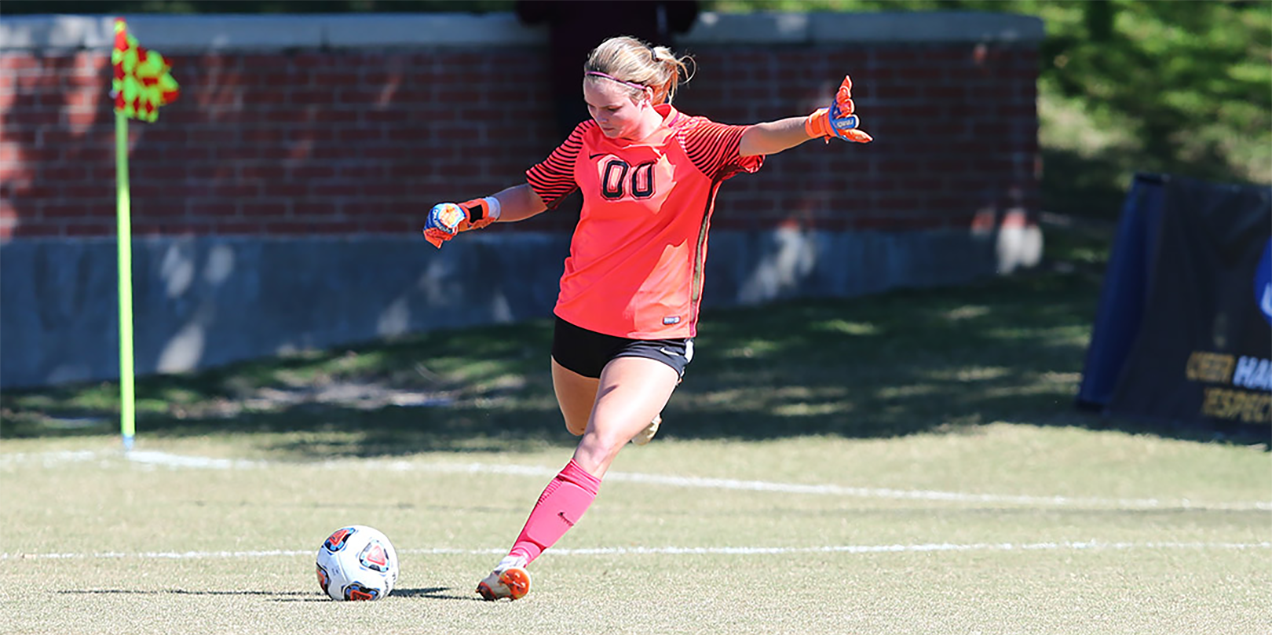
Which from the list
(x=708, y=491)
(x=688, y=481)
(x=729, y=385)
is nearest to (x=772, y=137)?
(x=708, y=491)

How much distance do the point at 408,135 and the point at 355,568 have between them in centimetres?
1107

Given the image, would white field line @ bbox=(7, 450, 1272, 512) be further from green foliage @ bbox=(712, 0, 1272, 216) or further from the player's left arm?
green foliage @ bbox=(712, 0, 1272, 216)

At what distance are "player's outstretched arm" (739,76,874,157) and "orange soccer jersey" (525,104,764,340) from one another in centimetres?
10

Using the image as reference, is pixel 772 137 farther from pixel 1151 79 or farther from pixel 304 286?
pixel 1151 79

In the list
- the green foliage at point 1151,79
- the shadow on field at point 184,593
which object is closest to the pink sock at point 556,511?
the shadow on field at point 184,593

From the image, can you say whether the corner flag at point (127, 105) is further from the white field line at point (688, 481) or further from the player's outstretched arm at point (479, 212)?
the player's outstretched arm at point (479, 212)

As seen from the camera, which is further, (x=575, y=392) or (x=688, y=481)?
(x=688, y=481)

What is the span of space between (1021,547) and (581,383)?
261 cm

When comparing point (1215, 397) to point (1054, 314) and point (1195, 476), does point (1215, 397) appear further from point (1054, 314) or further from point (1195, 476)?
point (1054, 314)

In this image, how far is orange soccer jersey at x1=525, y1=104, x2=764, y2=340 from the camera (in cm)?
622

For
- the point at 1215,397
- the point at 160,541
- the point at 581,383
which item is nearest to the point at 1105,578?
the point at 581,383

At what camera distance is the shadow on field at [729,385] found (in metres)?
13.1

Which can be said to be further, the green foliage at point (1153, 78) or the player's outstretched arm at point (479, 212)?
the green foliage at point (1153, 78)

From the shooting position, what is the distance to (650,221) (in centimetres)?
624
